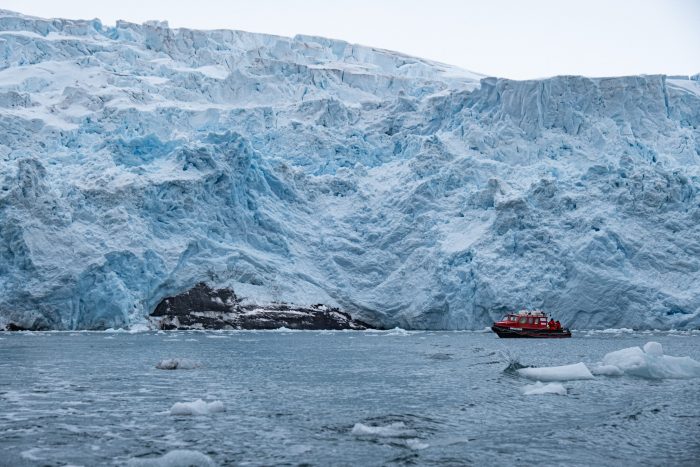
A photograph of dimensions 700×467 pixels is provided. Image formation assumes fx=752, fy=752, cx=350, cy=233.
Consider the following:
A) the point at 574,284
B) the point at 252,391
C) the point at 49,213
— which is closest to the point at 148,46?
the point at 49,213

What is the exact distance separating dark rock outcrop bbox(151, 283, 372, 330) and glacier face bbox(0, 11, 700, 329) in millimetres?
829

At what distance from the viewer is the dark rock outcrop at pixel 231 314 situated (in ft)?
158

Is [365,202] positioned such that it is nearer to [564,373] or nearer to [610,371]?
[610,371]

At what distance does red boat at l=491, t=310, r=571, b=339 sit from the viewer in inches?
1657

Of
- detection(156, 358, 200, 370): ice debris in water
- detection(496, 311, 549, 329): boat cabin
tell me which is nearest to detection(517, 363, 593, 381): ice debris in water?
detection(156, 358, 200, 370): ice debris in water

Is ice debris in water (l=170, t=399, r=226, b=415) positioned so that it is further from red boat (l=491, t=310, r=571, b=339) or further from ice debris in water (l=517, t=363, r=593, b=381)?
red boat (l=491, t=310, r=571, b=339)

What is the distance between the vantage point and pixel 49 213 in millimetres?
44344

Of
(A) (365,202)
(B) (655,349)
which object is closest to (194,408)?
(B) (655,349)

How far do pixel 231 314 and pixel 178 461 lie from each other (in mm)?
39885

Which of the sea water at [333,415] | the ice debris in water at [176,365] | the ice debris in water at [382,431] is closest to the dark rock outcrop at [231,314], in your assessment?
the sea water at [333,415]

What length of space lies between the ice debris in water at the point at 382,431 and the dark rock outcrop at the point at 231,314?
36860 mm

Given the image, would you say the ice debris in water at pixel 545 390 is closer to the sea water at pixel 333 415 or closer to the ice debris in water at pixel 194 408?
the sea water at pixel 333 415

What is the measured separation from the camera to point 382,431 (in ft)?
40.7

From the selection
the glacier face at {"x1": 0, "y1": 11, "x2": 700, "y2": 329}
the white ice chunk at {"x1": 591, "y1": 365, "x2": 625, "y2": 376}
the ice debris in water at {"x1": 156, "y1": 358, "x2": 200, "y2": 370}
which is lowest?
the ice debris in water at {"x1": 156, "y1": 358, "x2": 200, "y2": 370}
